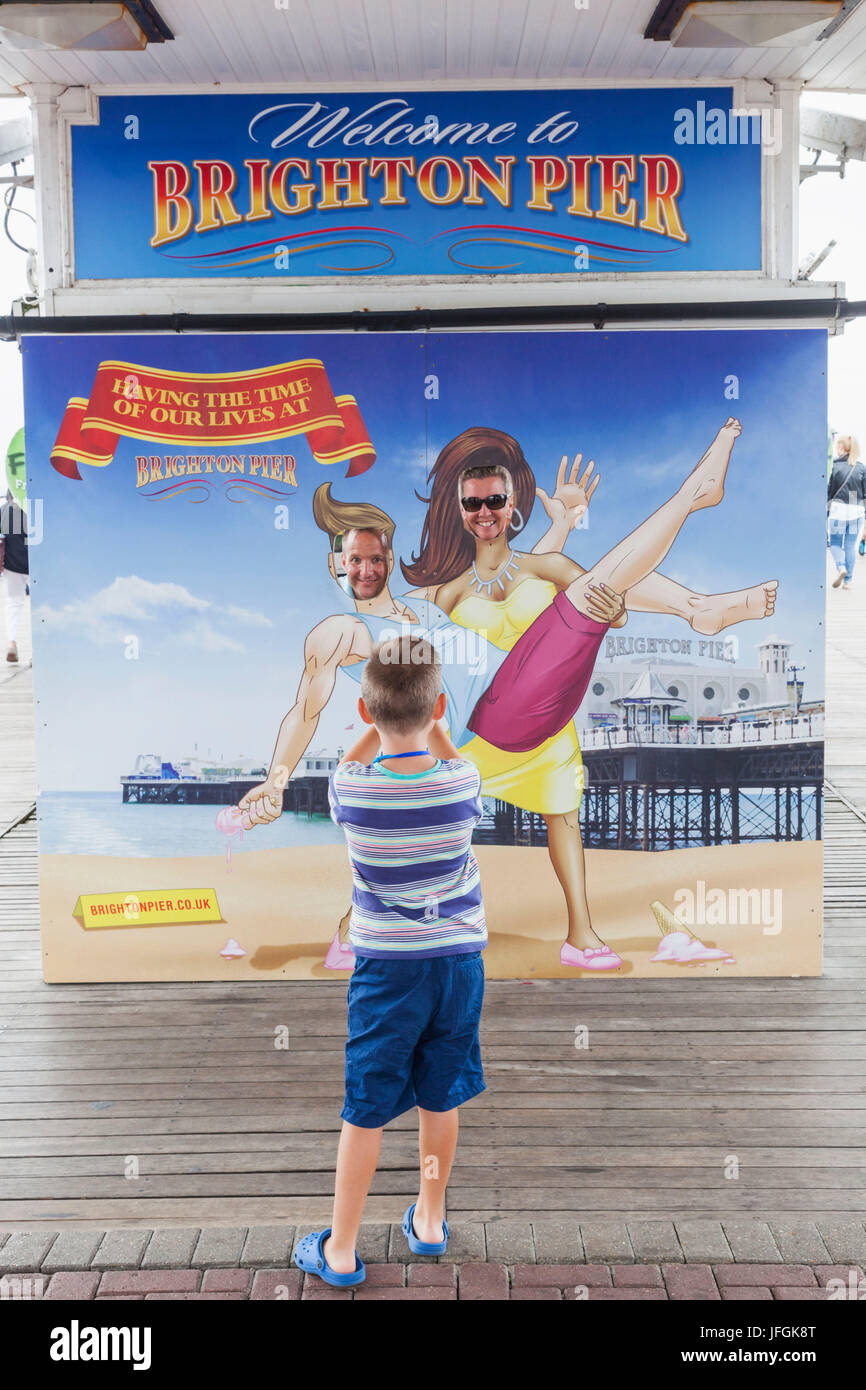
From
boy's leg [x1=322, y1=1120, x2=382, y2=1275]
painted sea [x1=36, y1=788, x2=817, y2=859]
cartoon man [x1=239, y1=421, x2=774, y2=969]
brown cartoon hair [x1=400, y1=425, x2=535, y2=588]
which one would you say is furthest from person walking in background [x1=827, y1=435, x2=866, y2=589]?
boy's leg [x1=322, y1=1120, x2=382, y2=1275]

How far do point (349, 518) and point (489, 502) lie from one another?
0.57m

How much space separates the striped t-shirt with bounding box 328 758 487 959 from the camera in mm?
2705

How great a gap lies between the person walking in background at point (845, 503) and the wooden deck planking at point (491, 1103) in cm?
1028

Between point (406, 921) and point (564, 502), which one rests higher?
point (564, 502)

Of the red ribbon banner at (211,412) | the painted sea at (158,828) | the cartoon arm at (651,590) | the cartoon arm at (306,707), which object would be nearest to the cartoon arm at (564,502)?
the cartoon arm at (651,590)

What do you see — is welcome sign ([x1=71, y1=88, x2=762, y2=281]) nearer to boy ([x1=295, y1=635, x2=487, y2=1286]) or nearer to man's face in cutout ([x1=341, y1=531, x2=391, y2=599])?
man's face in cutout ([x1=341, y1=531, x2=391, y2=599])

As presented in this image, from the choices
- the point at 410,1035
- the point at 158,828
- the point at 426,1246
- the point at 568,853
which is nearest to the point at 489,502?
the point at 568,853

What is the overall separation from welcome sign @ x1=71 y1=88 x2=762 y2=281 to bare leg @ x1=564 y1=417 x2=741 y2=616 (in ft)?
2.71

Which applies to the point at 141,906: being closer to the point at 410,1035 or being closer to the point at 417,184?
the point at 410,1035

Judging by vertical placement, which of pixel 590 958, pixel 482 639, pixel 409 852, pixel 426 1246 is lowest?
pixel 426 1246

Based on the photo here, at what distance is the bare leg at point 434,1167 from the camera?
2887 millimetres

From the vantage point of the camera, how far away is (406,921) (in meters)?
2.74
